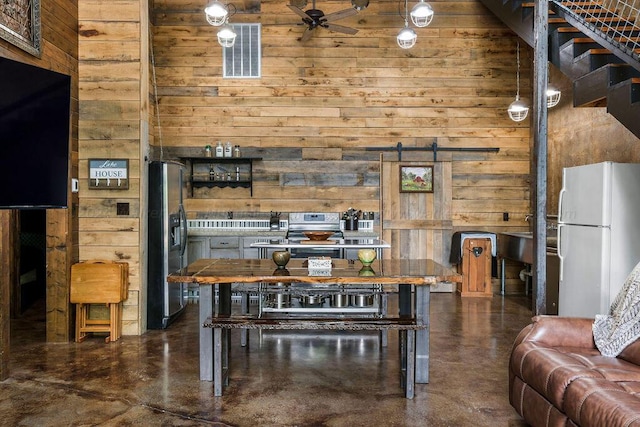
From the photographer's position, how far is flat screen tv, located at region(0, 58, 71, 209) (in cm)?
275

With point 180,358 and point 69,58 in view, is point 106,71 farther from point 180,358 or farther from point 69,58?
point 180,358

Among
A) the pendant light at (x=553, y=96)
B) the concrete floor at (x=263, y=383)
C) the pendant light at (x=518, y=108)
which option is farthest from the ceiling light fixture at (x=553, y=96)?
the concrete floor at (x=263, y=383)

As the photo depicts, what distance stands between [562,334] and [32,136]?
3.30 metres

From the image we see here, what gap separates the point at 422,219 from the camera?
A: 7.45m

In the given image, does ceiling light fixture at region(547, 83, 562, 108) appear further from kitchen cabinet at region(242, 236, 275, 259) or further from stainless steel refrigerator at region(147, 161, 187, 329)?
stainless steel refrigerator at region(147, 161, 187, 329)

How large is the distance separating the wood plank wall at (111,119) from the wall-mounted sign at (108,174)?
48 mm

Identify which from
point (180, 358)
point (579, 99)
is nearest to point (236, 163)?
point (180, 358)

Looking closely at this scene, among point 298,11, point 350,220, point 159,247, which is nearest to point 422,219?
point 350,220

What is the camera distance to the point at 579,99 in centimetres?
479

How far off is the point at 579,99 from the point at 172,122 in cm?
523

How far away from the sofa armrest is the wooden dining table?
536mm

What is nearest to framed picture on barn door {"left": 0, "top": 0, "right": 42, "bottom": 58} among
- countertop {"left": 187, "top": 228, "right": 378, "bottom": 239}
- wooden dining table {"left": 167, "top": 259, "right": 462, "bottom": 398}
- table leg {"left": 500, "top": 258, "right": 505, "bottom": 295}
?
wooden dining table {"left": 167, "top": 259, "right": 462, "bottom": 398}

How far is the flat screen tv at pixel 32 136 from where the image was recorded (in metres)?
2.75

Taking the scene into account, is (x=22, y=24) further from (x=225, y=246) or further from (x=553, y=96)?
(x=553, y=96)
